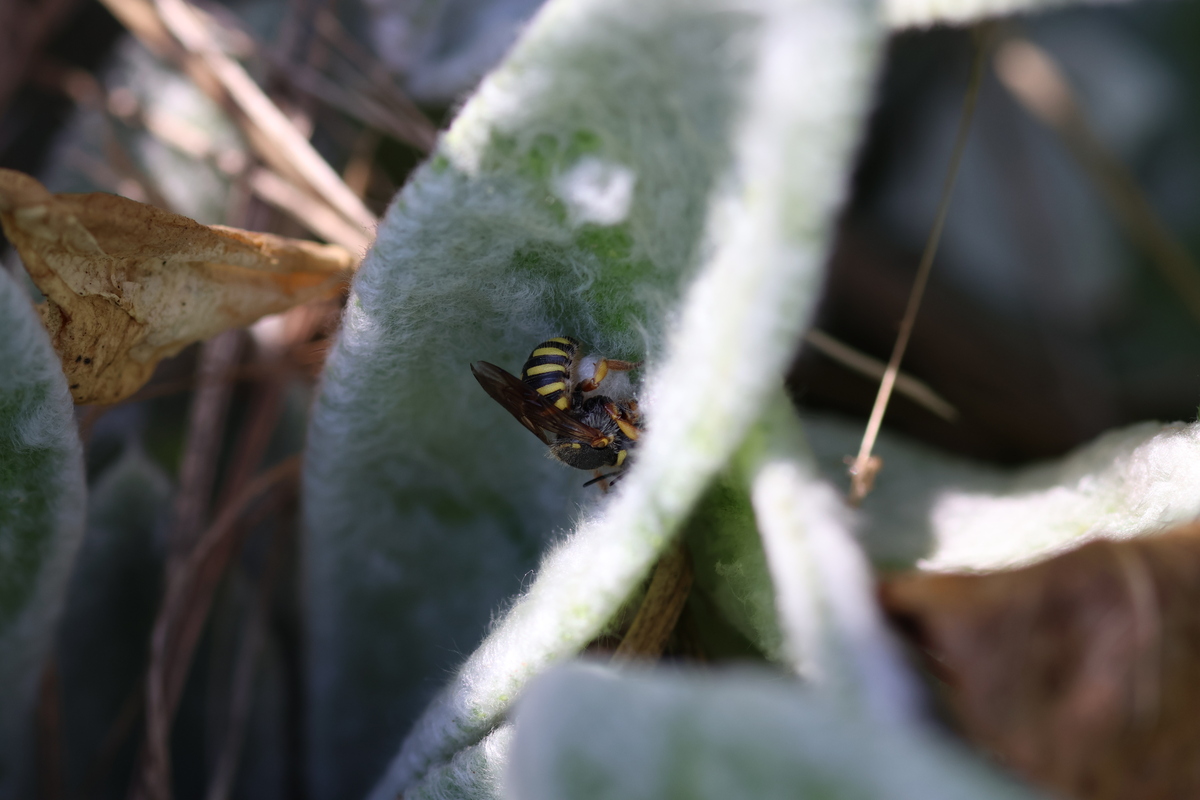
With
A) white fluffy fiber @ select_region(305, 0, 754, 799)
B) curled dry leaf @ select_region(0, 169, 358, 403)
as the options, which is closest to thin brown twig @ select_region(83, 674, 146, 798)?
white fluffy fiber @ select_region(305, 0, 754, 799)

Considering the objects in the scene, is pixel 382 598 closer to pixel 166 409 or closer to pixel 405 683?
pixel 405 683

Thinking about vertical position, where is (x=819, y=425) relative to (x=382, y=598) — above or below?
above

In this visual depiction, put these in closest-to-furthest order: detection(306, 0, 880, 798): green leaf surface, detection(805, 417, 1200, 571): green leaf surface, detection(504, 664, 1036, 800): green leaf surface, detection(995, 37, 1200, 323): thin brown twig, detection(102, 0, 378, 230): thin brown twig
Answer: detection(504, 664, 1036, 800): green leaf surface, detection(306, 0, 880, 798): green leaf surface, detection(805, 417, 1200, 571): green leaf surface, detection(102, 0, 378, 230): thin brown twig, detection(995, 37, 1200, 323): thin brown twig

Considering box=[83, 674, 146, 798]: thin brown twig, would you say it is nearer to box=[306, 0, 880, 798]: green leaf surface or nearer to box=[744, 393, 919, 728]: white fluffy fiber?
box=[306, 0, 880, 798]: green leaf surface

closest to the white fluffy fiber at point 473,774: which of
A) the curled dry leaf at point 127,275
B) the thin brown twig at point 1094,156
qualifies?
the curled dry leaf at point 127,275

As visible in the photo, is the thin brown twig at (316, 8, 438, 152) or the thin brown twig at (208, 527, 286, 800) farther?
the thin brown twig at (316, 8, 438, 152)

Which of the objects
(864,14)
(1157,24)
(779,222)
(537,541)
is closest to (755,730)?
(779,222)

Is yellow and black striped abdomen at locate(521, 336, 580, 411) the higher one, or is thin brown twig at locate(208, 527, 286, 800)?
yellow and black striped abdomen at locate(521, 336, 580, 411)
